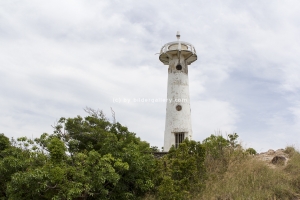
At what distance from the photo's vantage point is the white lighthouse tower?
17.2 m

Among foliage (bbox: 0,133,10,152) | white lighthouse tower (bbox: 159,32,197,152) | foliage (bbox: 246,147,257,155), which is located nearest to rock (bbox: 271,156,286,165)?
foliage (bbox: 246,147,257,155)

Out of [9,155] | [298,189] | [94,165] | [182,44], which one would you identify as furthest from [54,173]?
[182,44]

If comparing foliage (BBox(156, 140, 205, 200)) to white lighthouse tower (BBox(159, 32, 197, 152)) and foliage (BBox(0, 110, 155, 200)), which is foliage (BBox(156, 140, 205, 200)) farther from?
white lighthouse tower (BBox(159, 32, 197, 152))

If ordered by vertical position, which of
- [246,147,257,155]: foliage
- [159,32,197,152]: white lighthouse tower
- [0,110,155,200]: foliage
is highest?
[159,32,197,152]: white lighthouse tower

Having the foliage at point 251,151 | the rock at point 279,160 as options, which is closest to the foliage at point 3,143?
the foliage at point 251,151

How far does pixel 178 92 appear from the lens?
58.7ft

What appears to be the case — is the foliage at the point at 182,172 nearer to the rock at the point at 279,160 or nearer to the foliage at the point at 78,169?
the foliage at the point at 78,169

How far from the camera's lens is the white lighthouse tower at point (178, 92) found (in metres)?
17.2

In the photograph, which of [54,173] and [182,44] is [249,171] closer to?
[54,173]

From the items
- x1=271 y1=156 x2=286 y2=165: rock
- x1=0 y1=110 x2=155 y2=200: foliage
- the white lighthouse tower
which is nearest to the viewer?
x1=0 y1=110 x2=155 y2=200: foliage

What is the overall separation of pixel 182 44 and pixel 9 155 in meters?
13.0

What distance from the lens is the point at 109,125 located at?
460 inches

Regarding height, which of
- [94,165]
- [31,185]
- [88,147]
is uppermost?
[88,147]

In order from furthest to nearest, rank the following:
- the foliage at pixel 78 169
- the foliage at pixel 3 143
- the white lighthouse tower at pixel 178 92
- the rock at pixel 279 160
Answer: the white lighthouse tower at pixel 178 92 < the rock at pixel 279 160 < the foliage at pixel 3 143 < the foliage at pixel 78 169
